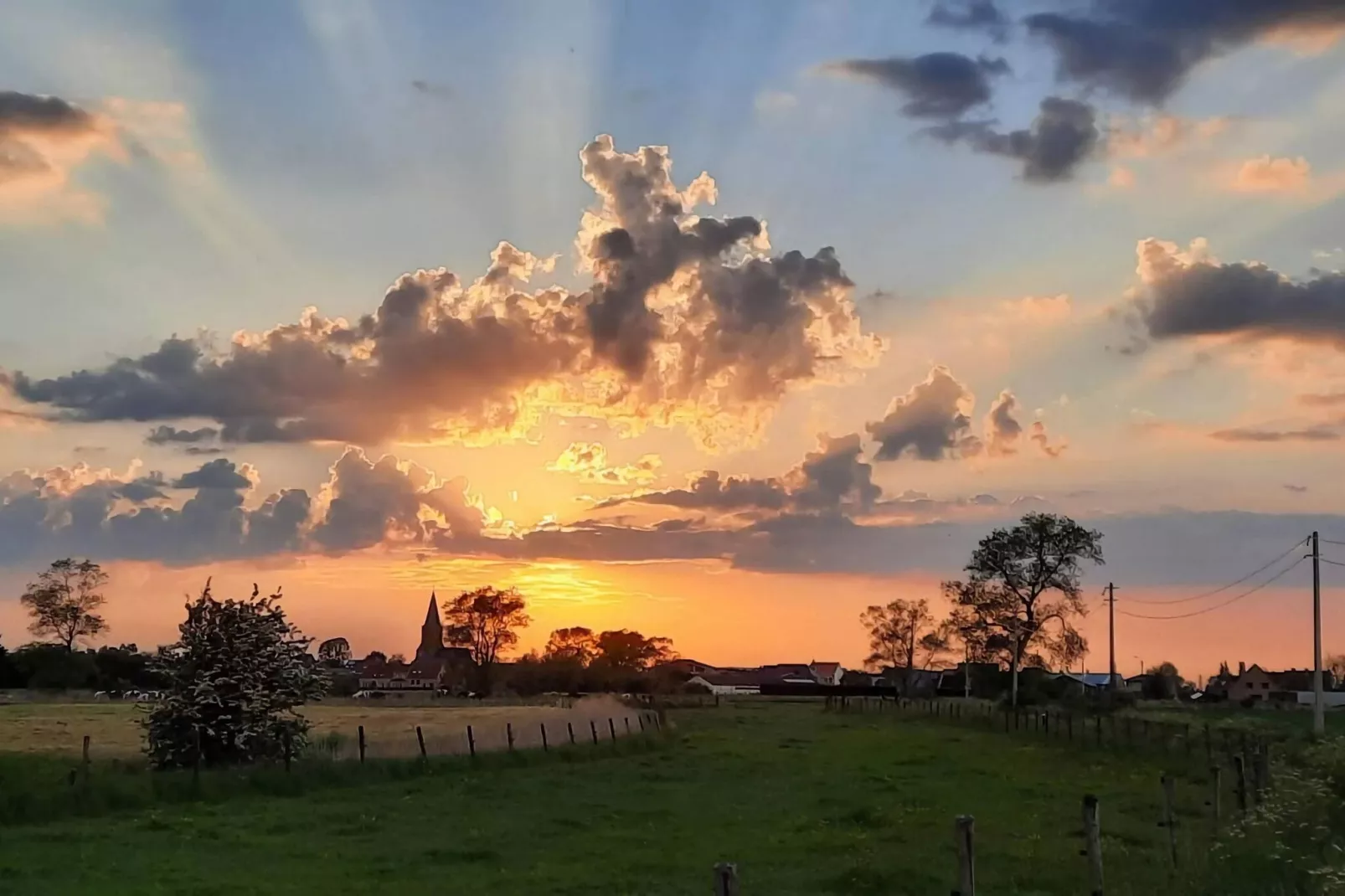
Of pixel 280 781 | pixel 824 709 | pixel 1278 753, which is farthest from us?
pixel 824 709

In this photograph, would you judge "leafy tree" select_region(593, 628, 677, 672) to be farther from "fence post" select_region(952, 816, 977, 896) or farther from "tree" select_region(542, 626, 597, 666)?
"fence post" select_region(952, 816, 977, 896)

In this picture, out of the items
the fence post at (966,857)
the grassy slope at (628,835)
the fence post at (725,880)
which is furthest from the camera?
the grassy slope at (628,835)

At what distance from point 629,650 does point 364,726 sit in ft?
390

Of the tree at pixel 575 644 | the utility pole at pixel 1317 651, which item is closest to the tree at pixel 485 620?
the tree at pixel 575 644

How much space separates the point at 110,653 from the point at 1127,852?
128132 millimetres

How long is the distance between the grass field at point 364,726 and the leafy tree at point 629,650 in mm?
77392

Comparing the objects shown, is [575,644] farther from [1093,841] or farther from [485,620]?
[1093,841]

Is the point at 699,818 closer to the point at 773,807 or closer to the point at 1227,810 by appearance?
the point at 773,807

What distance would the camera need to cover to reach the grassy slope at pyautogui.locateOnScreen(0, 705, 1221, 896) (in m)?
19.8

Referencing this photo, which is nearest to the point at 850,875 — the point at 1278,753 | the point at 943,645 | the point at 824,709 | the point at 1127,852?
the point at 1127,852

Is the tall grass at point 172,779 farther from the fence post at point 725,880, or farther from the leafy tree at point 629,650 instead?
the leafy tree at point 629,650

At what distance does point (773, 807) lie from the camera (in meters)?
29.6

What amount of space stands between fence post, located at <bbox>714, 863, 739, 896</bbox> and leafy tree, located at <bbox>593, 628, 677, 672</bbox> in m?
168

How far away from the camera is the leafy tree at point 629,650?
180 metres
